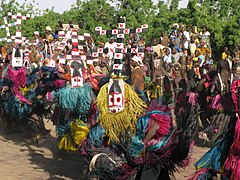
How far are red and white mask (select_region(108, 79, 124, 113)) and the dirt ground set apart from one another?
69.3 inches

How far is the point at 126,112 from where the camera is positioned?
7.16m

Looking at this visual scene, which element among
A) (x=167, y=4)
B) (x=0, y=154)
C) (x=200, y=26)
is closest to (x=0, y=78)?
(x=0, y=154)

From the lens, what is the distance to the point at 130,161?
256 inches

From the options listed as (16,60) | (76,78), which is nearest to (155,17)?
(16,60)

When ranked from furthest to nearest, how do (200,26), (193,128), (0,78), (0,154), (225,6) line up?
1. (225,6)
2. (200,26)
3. (0,78)
4. (0,154)
5. (193,128)

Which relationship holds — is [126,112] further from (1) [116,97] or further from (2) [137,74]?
(2) [137,74]

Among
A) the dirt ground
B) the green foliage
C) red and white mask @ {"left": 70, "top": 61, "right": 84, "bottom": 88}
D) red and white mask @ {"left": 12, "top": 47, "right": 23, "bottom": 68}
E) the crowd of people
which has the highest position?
the green foliage

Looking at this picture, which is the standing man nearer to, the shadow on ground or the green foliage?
the shadow on ground

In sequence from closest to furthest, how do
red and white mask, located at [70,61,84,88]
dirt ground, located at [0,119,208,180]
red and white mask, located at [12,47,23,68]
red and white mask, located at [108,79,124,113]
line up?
1. red and white mask, located at [108,79,124,113]
2. red and white mask, located at [70,61,84,88]
3. dirt ground, located at [0,119,208,180]
4. red and white mask, located at [12,47,23,68]

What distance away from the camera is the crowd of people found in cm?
605

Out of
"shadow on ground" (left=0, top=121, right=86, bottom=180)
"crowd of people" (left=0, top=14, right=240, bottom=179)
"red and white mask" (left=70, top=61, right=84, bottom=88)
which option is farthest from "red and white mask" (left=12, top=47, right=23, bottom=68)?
"red and white mask" (left=70, top=61, right=84, bottom=88)

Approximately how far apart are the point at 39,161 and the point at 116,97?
13.3 ft

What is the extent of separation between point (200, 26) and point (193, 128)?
57.4ft

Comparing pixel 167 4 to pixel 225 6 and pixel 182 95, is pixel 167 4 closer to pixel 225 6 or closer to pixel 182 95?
pixel 225 6
